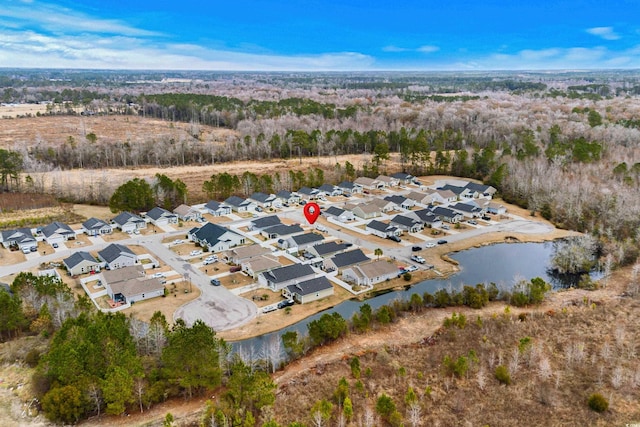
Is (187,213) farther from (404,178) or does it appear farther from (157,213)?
(404,178)

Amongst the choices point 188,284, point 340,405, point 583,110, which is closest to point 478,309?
point 340,405

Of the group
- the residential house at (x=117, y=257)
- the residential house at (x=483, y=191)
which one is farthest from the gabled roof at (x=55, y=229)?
the residential house at (x=483, y=191)

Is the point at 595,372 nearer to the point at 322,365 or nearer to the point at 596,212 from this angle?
the point at 322,365

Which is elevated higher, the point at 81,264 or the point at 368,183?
the point at 368,183

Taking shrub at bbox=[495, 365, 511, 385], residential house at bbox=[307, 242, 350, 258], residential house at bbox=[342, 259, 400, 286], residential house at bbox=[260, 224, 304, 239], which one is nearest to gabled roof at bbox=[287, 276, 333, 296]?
residential house at bbox=[342, 259, 400, 286]

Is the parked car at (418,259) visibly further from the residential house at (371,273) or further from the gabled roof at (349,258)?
the gabled roof at (349,258)

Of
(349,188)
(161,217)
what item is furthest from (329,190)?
(161,217)
